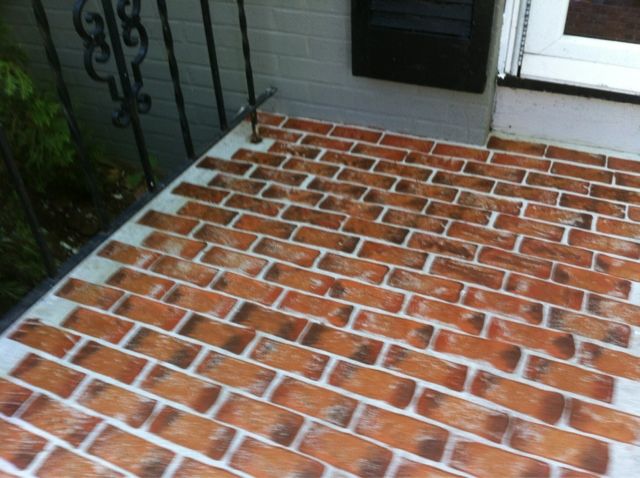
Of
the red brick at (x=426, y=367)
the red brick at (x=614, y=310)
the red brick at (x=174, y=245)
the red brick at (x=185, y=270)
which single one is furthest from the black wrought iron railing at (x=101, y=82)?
the red brick at (x=614, y=310)

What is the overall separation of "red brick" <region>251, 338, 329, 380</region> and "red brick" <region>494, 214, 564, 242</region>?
744 mm

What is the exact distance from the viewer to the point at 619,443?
1.30m

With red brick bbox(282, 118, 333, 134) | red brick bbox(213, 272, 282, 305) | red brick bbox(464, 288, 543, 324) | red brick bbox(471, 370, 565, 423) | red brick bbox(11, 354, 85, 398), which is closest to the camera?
red brick bbox(471, 370, 565, 423)

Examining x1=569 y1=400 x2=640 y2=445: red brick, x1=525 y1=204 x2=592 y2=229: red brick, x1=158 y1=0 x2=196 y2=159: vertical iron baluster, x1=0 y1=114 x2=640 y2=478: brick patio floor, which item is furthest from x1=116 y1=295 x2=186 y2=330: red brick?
x1=525 y1=204 x2=592 y2=229: red brick

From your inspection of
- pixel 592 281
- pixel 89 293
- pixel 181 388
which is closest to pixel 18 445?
pixel 181 388

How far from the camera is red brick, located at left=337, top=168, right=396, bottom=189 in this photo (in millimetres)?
2105

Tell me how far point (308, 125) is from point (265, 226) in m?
0.67

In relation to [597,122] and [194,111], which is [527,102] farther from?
[194,111]

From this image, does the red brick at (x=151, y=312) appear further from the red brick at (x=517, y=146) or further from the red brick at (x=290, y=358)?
Answer: the red brick at (x=517, y=146)

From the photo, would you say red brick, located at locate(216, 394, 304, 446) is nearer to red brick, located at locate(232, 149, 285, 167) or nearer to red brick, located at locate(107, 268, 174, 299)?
red brick, located at locate(107, 268, 174, 299)

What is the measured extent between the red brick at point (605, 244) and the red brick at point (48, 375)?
1.41 meters

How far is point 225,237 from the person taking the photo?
6.28ft

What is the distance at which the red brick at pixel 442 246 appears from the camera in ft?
5.88

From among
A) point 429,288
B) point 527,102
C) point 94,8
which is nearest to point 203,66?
point 94,8
